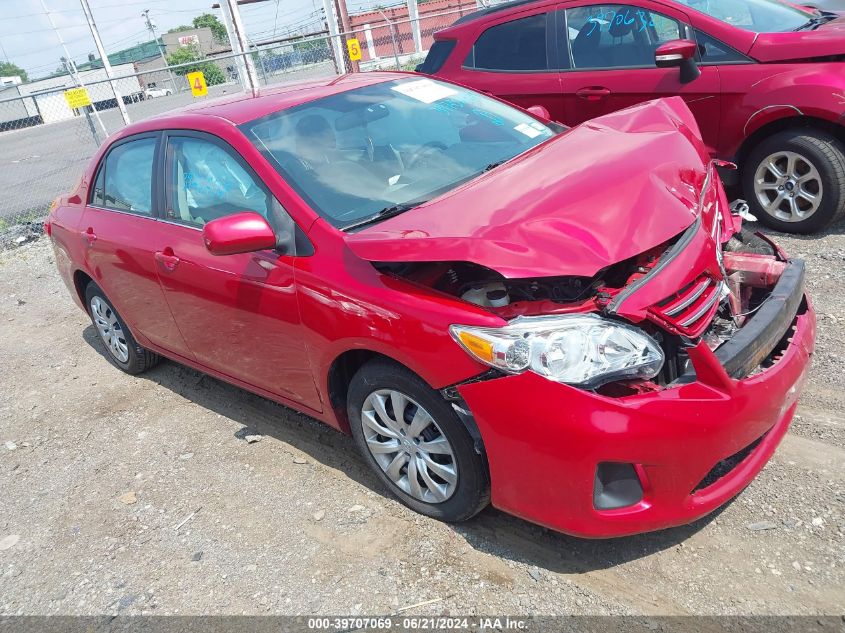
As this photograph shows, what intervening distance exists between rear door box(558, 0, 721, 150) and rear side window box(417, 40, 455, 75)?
1.17 m

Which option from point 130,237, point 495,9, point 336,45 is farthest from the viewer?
point 336,45

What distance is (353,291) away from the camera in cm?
265

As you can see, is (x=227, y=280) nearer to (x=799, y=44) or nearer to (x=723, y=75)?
(x=723, y=75)

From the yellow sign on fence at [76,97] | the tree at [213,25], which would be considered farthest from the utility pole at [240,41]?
the tree at [213,25]

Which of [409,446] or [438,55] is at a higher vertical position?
[438,55]

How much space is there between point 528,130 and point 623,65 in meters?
2.26

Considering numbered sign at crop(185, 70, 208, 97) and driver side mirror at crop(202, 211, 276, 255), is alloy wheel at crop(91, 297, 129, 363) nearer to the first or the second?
driver side mirror at crop(202, 211, 276, 255)

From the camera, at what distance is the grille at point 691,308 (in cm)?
223

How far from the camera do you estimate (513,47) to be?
604 cm

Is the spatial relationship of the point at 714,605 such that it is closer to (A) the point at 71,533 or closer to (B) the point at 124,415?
(A) the point at 71,533

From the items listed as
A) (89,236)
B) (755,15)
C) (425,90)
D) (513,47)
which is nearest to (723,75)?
(755,15)

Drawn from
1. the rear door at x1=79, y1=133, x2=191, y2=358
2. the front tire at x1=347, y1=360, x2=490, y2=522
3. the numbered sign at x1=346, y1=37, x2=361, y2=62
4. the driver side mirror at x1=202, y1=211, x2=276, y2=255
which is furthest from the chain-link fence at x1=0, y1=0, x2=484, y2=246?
the front tire at x1=347, y1=360, x2=490, y2=522

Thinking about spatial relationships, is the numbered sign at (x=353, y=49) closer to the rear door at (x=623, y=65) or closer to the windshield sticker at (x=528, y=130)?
Answer: the rear door at (x=623, y=65)

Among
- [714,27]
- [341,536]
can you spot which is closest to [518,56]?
[714,27]
